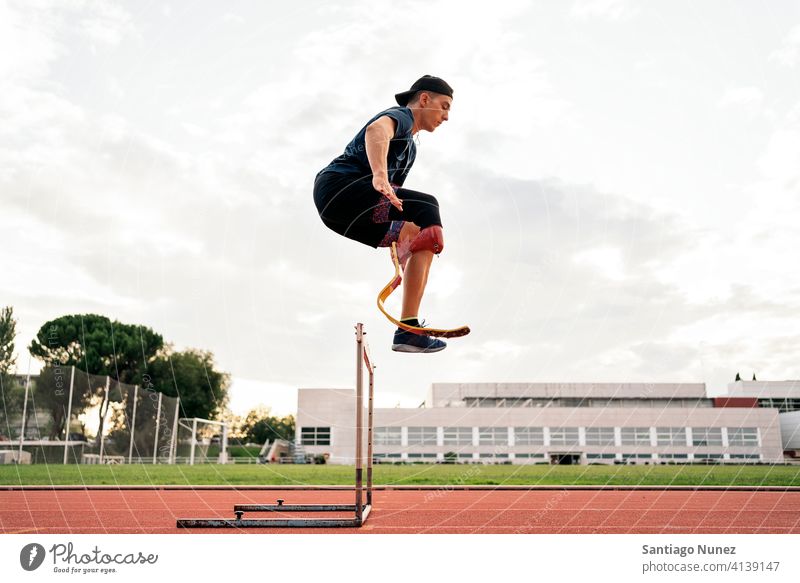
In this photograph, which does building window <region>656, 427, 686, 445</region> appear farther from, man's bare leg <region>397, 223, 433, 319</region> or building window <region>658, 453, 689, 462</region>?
man's bare leg <region>397, 223, 433, 319</region>

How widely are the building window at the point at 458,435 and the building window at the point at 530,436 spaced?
609 cm

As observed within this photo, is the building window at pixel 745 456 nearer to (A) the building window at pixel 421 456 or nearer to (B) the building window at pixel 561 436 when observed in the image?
(B) the building window at pixel 561 436

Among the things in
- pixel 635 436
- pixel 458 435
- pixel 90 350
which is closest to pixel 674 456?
pixel 635 436

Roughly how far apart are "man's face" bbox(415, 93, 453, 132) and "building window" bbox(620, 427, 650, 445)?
8744 cm

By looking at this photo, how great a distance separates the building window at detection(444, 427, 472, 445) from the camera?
89.0m

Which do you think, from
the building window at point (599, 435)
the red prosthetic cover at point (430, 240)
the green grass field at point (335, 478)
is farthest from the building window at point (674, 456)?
the red prosthetic cover at point (430, 240)

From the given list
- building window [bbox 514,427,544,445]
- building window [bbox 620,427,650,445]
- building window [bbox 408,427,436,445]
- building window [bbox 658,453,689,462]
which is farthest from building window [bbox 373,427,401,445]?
building window [bbox 658,453,689,462]

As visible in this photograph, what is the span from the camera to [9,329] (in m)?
42.8

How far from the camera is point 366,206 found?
6941 millimetres
